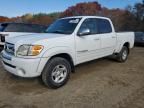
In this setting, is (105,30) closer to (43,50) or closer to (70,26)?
(70,26)

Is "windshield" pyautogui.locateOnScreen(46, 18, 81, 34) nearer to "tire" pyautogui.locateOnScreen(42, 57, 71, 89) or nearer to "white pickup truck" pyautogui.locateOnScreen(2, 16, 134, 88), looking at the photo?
"white pickup truck" pyautogui.locateOnScreen(2, 16, 134, 88)

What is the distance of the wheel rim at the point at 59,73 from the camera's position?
4.99 metres

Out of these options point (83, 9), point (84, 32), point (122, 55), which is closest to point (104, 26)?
point (84, 32)

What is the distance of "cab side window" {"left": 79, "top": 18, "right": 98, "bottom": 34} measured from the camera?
592 centimetres

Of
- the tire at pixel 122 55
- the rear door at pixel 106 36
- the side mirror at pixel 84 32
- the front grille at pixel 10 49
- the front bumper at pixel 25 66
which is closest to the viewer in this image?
the front bumper at pixel 25 66

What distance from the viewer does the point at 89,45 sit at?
19.3 feet

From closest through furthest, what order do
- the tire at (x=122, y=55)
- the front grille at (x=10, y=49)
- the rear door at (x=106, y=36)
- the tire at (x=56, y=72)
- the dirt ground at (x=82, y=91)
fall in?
the dirt ground at (x=82, y=91) → the tire at (x=56, y=72) → the front grille at (x=10, y=49) → the rear door at (x=106, y=36) → the tire at (x=122, y=55)

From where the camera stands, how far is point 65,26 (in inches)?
235

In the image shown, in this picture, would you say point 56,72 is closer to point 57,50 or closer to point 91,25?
point 57,50

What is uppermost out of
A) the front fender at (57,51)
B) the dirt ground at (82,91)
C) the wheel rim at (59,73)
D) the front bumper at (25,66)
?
the front fender at (57,51)

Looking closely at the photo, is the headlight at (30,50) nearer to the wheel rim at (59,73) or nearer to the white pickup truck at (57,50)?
the white pickup truck at (57,50)

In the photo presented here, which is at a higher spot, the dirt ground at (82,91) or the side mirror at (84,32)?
the side mirror at (84,32)

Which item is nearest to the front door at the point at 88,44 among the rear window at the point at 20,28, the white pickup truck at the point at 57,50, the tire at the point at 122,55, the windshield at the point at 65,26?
the white pickup truck at the point at 57,50

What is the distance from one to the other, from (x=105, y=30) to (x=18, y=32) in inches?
201
